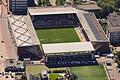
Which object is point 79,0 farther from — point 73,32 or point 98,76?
point 98,76

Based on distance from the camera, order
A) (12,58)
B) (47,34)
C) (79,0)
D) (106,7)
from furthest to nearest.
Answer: (79,0) → (106,7) → (47,34) → (12,58)

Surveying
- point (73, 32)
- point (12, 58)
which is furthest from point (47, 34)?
point (12, 58)

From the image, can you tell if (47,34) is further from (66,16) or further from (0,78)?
(0,78)

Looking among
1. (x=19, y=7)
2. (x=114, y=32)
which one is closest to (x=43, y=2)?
(x=19, y=7)

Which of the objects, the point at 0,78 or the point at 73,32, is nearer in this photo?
the point at 0,78

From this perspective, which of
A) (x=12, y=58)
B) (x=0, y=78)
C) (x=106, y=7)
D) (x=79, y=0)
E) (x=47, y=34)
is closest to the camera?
(x=0, y=78)

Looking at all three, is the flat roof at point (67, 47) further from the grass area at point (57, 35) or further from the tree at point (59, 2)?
the tree at point (59, 2)

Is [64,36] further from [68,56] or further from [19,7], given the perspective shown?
[19,7]
